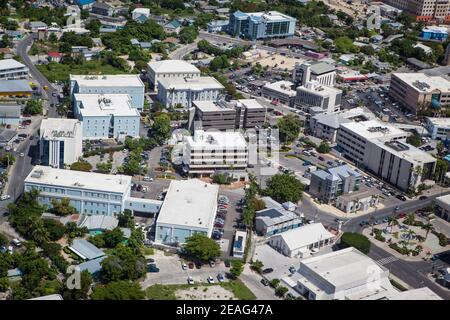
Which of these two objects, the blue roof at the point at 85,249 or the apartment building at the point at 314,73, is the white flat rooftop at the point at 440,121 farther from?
the blue roof at the point at 85,249

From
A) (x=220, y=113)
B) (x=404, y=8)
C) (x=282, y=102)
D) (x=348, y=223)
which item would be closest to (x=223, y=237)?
(x=348, y=223)

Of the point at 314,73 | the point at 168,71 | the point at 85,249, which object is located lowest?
the point at 85,249

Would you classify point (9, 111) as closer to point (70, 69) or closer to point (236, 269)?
point (70, 69)

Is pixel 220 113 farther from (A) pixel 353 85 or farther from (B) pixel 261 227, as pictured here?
(A) pixel 353 85

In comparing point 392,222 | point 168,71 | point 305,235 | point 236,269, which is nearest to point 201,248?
point 236,269

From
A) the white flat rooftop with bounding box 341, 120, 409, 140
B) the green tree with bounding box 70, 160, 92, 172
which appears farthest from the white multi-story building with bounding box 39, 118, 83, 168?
the white flat rooftop with bounding box 341, 120, 409, 140

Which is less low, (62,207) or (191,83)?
(191,83)

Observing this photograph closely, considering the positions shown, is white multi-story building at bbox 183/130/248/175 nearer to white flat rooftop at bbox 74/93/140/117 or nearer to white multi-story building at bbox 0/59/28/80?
white flat rooftop at bbox 74/93/140/117
